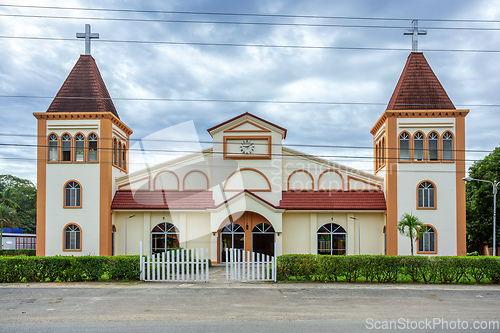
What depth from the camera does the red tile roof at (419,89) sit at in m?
26.4

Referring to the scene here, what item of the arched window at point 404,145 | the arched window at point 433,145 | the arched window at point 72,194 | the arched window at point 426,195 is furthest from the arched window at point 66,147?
the arched window at point 433,145

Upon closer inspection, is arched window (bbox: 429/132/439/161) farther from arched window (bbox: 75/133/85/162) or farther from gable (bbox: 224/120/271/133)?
arched window (bbox: 75/133/85/162)

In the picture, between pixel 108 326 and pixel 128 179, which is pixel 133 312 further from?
pixel 128 179

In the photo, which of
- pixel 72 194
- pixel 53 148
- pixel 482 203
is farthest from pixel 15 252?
pixel 482 203

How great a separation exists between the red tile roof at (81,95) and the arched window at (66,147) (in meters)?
1.61

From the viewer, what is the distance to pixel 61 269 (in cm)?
1728

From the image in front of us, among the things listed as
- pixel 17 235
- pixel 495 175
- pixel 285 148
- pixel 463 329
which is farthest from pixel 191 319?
pixel 17 235

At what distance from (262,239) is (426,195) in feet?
32.5

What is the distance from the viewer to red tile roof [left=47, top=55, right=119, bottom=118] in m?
27.0

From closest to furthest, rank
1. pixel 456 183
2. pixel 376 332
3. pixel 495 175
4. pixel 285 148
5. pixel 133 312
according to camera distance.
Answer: pixel 376 332
pixel 133 312
pixel 456 183
pixel 285 148
pixel 495 175

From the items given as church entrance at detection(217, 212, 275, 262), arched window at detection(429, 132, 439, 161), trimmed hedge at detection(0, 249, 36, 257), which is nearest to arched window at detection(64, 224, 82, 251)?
church entrance at detection(217, 212, 275, 262)

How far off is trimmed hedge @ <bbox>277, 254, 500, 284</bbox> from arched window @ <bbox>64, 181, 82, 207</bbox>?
15.0m

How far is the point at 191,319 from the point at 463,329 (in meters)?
6.50

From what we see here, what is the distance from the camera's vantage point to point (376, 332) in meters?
10.2
